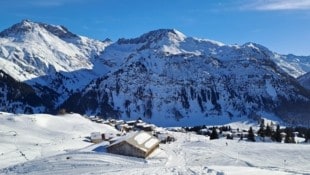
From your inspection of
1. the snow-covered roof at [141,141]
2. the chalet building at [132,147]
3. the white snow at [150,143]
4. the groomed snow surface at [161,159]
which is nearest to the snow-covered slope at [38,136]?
the groomed snow surface at [161,159]

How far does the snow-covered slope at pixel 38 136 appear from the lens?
89.9 meters

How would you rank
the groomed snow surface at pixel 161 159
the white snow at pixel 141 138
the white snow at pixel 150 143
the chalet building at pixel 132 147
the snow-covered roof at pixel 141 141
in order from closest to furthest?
1. the groomed snow surface at pixel 161 159
2. the chalet building at pixel 132 147
3. the snow-covered roof at pixel 141 141
4. the white snow at pixel 150 143
5. the white snow at pixel 141 138

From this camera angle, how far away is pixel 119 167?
57781mm

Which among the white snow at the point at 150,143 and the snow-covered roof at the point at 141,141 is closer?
the snow-covered roof at the point at 141,141

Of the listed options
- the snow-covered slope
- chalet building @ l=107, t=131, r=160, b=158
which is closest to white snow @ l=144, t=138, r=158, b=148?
chalet building @ l=107, t=131, r=160, b=158

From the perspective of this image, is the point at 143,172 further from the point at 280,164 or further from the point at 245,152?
the point at 245,152

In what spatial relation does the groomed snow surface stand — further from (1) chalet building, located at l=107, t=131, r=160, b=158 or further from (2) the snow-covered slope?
(1) chalet building, located at l=107, t=131, r=160, b=158

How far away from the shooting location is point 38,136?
119 meters

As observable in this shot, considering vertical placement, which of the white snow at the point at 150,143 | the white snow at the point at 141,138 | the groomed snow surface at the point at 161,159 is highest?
the white snow at the point at 141,138

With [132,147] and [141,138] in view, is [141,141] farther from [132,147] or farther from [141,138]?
[132,147]

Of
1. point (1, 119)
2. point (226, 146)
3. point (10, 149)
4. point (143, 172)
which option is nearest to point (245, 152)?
point (226, 146)

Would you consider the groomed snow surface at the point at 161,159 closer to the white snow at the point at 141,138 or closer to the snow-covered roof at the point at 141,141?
the snow-covered roof at the point at 141,141

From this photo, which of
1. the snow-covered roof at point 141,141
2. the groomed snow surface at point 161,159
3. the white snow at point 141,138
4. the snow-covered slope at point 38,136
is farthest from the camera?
the snow-covered slope at point 38,136

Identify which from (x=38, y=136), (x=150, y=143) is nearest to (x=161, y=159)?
(x=150, y=143)
